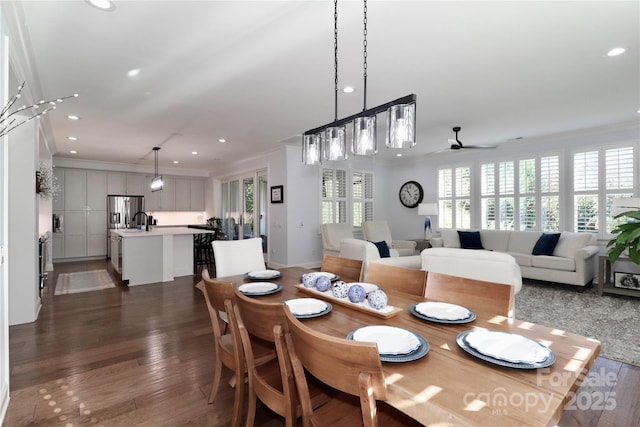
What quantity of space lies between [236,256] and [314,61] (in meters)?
1.85

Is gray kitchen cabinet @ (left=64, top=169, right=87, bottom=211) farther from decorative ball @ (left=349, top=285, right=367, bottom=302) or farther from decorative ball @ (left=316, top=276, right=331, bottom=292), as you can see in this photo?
decorative ball @ (left=349, top=285, right=367, bottom=302)

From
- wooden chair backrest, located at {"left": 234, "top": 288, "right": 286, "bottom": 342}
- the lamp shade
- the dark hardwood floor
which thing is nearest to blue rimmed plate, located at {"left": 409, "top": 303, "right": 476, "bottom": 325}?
wooden chair backrest, located at {"left": 234, "top": 288, "right": 286, "bottom": 342}

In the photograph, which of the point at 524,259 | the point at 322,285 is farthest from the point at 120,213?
the point at 524,259

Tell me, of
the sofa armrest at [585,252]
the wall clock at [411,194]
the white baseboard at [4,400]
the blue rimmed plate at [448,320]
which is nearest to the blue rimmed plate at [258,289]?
the blue rimmed plate at [448,320]

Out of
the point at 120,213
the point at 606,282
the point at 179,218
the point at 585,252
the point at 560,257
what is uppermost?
the point at 120,213

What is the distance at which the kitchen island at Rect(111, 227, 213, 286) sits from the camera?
5.18 metres

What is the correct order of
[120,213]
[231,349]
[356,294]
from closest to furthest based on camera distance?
[356,294] < [231,349] < [120,213]

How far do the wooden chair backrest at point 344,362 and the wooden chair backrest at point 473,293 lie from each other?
962 millimetres

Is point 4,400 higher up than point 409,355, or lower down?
lower down

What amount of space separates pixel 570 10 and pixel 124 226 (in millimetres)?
9307

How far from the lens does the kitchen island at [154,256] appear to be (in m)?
5.18

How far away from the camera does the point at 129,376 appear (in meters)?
2.34

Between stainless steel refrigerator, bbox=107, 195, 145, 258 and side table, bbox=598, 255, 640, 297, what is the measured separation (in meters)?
9.76

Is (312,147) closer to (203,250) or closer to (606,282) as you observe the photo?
(606,282)
